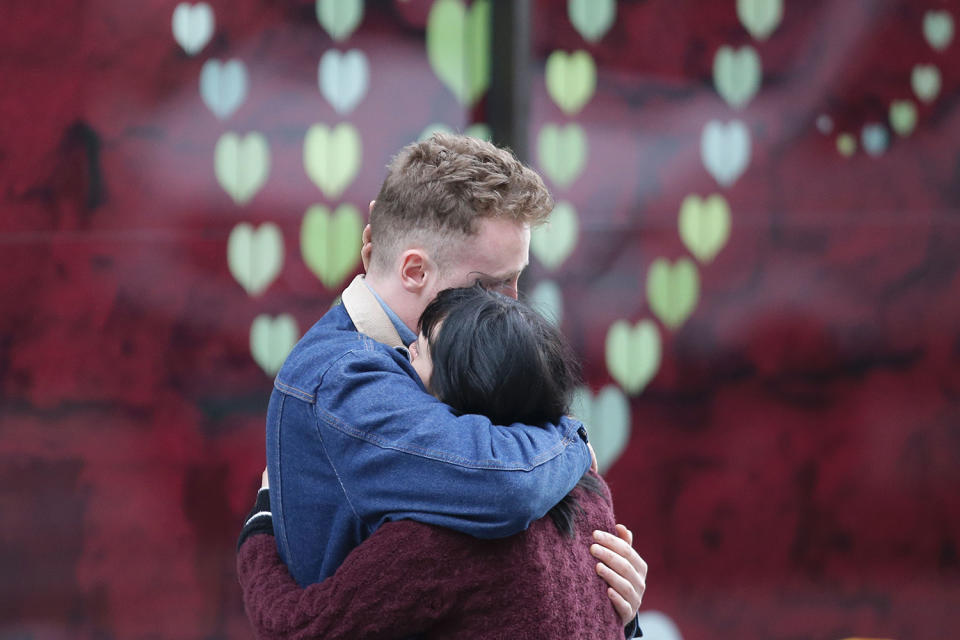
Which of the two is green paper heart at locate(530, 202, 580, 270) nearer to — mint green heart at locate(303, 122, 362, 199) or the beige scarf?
mint green heart at locate(303, 122, 362, 199)

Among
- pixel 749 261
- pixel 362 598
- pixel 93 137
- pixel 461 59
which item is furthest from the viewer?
pixel 749 261

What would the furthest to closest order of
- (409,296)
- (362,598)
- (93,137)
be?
1. (93,137)
2. (409,296)
3. (362,598)

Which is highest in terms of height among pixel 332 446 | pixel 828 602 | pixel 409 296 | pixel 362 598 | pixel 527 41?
pixel 527 41

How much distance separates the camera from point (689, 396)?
12.2ft

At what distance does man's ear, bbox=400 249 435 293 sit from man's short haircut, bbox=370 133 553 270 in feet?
0.04

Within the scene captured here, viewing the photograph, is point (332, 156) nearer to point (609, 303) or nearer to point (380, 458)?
point (609, 303)

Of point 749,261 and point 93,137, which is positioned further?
point 749,261

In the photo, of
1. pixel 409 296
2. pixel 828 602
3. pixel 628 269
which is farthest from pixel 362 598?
pixel 828 602

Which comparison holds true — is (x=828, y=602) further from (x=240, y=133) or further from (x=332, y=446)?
(x=332, y=446)

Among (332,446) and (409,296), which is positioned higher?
(409,296)

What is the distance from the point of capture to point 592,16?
3.62m

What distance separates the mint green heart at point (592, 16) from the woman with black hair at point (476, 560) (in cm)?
227

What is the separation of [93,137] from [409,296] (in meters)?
1.99

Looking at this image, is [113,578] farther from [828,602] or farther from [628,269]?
[828,602]
